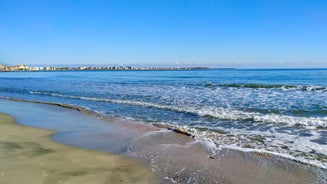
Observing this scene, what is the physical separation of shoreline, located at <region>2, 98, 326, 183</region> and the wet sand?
0.50 m

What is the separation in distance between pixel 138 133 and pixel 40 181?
4924 millimetres

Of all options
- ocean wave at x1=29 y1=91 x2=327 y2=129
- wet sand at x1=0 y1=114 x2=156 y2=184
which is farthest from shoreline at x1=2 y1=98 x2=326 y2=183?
ocean wave at x1=29 y1=91 x2=327 y2=129

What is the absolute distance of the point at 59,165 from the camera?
6336mm

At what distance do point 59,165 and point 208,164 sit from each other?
Answer: 323cm

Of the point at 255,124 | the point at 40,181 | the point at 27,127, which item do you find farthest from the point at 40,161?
the point at 255,124

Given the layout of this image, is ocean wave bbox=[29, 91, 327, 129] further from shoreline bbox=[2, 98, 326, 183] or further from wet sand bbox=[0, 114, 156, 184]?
wet sand bbox=[0, 114, 156, 184]

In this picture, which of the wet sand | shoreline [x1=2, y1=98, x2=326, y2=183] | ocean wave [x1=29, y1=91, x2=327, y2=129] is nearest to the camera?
the wet sand

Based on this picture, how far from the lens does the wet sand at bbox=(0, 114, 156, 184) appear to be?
5547 millimetres

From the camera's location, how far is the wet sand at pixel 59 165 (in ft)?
18.2

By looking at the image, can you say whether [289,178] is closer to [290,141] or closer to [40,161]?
[290,141]

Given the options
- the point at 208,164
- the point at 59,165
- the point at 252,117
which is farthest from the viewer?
the point at 252,117

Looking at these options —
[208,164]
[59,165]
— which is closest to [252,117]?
[208,164]

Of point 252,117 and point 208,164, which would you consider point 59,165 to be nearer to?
point 208,164

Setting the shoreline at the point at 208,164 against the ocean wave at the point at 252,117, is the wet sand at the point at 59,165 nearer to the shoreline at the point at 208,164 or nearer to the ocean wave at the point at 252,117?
the shoreline at the point at 208,164
